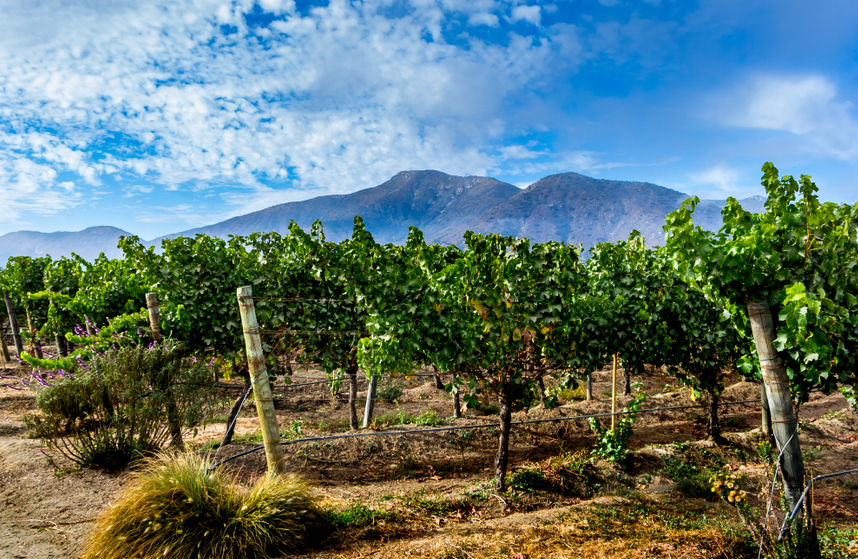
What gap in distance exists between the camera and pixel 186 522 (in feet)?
11.8

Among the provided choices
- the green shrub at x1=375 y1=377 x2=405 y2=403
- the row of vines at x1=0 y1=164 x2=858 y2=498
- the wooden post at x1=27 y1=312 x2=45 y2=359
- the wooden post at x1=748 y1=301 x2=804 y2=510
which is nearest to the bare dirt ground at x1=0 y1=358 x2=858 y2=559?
the wooden post at x1=748 y1=301 x2=804 y2=510

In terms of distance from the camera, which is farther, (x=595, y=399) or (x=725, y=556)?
(x=595, y=399)

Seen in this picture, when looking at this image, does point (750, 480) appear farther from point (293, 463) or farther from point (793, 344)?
point (293, 463)

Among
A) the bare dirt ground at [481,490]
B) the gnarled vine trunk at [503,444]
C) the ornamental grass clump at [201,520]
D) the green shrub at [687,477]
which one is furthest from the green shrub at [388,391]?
the ornamental grass clump at [201,520]

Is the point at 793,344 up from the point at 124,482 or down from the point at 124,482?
up

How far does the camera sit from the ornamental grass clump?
11.4 feet

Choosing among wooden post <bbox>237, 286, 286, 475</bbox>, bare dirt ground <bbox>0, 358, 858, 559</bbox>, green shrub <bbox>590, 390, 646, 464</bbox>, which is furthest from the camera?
green shrub <bbox>590, 390, 646, 464</bbox>

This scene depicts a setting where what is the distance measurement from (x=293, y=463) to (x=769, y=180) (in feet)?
26.4

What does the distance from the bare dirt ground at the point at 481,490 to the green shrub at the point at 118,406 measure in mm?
347

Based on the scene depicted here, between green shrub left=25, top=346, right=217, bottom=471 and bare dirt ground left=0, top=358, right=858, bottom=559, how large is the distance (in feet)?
1.14

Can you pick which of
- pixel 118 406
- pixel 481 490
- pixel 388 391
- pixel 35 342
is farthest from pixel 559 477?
pixel 35 342

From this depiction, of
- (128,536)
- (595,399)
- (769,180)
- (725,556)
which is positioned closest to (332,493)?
(128,536)

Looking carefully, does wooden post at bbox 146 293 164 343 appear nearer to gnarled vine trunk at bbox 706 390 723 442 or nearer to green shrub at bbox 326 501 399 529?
green shrub at bbox 326 501 399 529

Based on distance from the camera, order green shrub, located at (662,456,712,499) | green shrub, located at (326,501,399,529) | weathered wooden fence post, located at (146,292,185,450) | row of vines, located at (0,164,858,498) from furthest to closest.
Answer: green shrub, located at (662,456,712,499) < weathered wooden fence post, located at (146,292,185,450) < green shrub, located at (326,501,399,529) < row of vines, located at (0,164,858,498)
